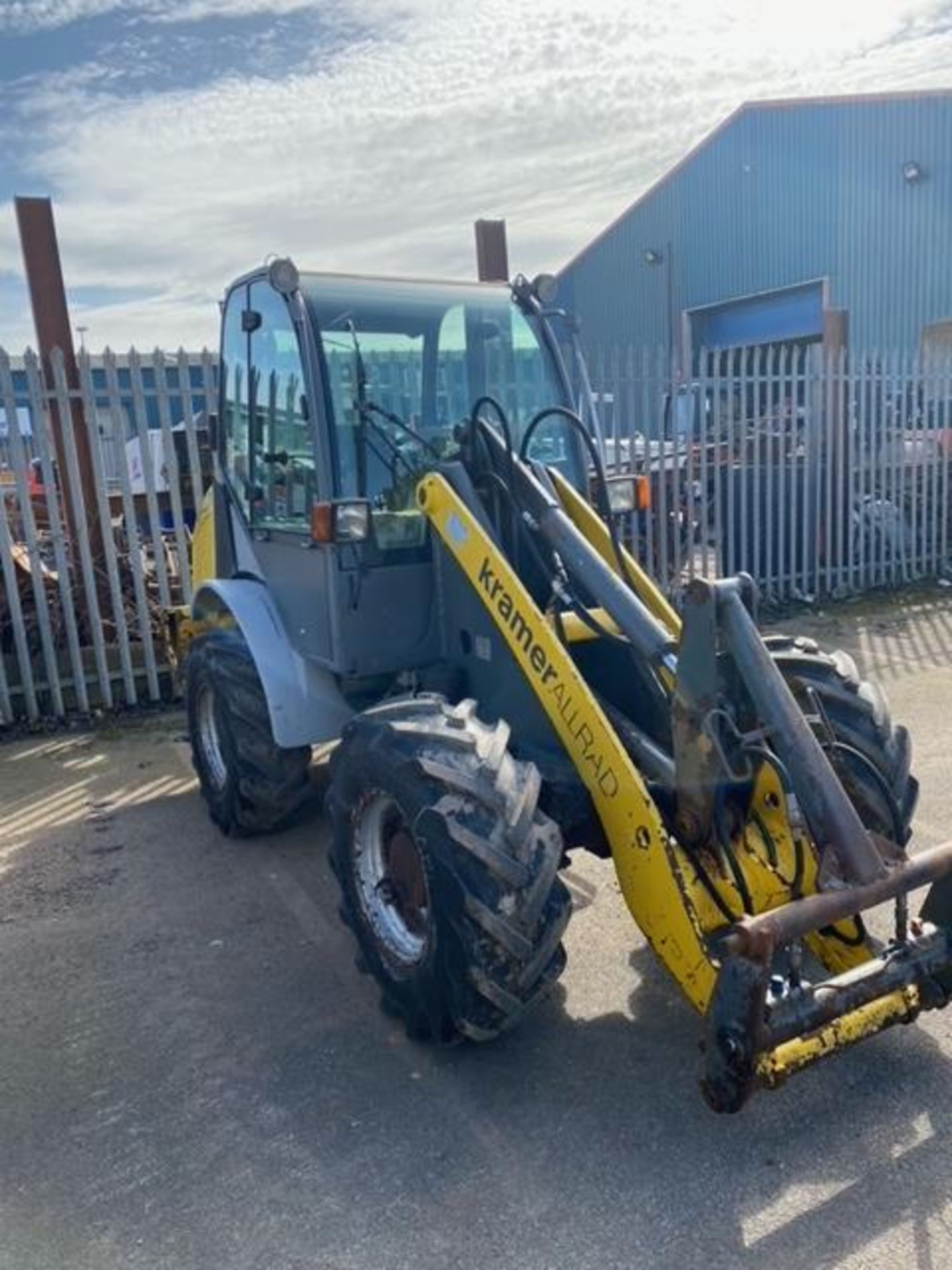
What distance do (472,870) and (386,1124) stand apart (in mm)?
792

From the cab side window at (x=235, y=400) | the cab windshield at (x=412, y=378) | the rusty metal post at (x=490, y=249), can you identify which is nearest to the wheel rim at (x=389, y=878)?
the cab windshield at (x=412, y=378)

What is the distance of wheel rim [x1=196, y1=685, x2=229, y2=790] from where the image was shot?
517 cm

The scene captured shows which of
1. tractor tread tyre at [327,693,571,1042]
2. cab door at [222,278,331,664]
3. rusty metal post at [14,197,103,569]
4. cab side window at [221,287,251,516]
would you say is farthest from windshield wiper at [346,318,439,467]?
rusty metal post at [14,197,103,569]

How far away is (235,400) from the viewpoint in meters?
5.02

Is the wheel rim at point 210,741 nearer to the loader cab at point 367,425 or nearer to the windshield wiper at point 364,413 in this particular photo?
the loader cab at point 367,425

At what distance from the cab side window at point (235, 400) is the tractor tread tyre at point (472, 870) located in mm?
2265

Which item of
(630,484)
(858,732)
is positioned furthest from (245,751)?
(858,732)

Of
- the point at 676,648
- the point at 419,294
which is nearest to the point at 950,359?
the point at 419,294

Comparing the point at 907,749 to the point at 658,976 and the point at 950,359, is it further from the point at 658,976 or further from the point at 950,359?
the point at 950,359

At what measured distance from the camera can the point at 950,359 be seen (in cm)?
1139

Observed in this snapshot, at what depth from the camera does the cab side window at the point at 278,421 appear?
14.2 feet

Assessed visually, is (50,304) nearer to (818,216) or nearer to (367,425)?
(367,425)

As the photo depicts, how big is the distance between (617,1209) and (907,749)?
1.77m

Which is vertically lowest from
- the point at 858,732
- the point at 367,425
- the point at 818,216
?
the point at 858,732
